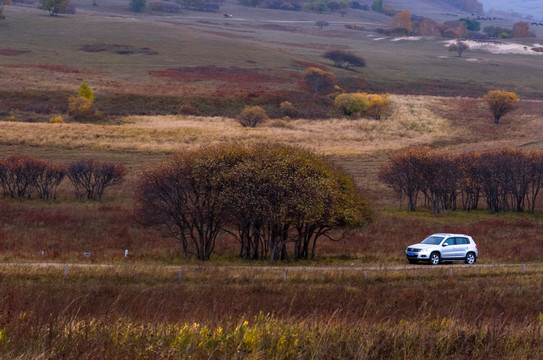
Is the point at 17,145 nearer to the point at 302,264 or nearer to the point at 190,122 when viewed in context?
the point at 190,122

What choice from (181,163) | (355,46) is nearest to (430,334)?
(181,163)

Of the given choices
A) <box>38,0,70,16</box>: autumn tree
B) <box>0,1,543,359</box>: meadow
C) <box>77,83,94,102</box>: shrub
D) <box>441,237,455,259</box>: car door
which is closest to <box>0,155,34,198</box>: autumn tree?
<box>0,1,543,359</box>: meadow

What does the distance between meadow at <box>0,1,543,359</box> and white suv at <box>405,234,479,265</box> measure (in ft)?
3.09

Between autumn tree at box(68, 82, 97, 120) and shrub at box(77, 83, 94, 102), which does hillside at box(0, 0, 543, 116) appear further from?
autumn tree at box(68, 82, 97, 120)

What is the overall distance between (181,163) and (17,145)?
40.8m

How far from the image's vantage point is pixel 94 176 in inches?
1922

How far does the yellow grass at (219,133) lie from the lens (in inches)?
2704

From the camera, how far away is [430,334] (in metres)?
7.69

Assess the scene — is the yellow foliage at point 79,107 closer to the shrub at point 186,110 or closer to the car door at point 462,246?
the shrub at point 186,110

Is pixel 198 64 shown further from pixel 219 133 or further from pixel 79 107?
pixel 219 133

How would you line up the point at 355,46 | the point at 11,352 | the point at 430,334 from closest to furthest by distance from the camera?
the point at 11,352, the point at 430,334, the point at 355,46

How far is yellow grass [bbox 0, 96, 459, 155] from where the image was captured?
225 feet

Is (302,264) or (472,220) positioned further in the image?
(472,220)

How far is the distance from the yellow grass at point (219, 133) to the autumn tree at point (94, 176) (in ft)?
56.3
